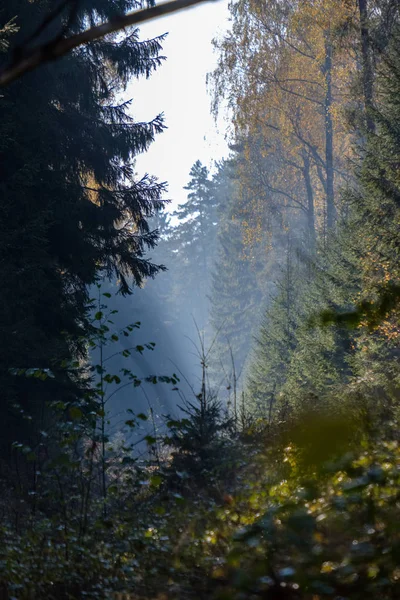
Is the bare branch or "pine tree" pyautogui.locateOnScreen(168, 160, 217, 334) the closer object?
the bare branch

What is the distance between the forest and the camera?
7.19ft

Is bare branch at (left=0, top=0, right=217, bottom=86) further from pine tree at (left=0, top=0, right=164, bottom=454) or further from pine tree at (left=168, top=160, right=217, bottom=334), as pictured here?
pine tree at (left=168, top=160, right=217, bottom=334)

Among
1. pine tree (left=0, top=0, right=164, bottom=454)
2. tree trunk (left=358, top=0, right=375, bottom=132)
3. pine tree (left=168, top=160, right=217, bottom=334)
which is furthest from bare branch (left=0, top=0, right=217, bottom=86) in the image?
pine tree (left=168, top=160, right=217, bottom=334)

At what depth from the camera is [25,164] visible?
8.36 meters

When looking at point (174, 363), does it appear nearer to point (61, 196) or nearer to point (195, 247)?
point (61, 196)

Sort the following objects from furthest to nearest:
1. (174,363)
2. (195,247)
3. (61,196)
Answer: (195,247) → (61,196) → (174,363)

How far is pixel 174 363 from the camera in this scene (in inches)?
251

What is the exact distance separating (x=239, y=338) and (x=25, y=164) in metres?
48.4

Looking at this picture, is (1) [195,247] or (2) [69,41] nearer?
(2) [69,41]

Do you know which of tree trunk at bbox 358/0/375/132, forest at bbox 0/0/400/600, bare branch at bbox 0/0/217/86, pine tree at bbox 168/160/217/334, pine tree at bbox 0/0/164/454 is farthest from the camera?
pine tree at bbox 168/160/217/334

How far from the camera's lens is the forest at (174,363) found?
219 cm

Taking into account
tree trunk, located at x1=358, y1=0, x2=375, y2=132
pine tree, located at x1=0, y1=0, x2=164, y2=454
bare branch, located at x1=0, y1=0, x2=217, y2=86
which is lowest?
bare branch, located at x1=0, y1=0, x2=217, y2=86

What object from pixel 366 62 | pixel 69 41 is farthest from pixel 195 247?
pixel 69 41

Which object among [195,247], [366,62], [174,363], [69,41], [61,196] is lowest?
[69,41]
